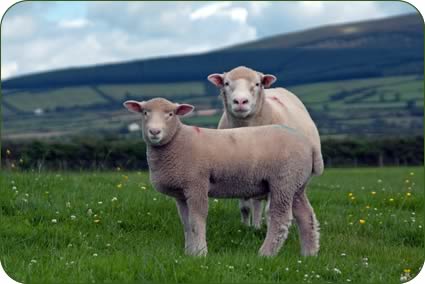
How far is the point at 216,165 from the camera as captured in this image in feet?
29.7

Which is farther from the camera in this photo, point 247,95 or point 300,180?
point 247,95

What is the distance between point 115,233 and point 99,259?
176 cm

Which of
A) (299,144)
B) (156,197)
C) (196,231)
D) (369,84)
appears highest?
(299,144)

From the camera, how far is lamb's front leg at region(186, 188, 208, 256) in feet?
29.3

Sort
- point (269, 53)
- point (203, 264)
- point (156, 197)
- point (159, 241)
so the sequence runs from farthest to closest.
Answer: point (269, 53) < point (156, 197) < point (159, 241) < point (203, 264)

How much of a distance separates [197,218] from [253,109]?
2198 millimetres

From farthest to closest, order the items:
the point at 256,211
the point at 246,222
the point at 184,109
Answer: the point at 256,211
the point at 246,222
the point at 184,109

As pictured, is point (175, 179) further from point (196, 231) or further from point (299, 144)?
point (299, 144)

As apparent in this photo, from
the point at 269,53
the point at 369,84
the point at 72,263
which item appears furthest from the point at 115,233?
the point at 269,53

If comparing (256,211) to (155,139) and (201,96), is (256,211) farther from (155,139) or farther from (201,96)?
(201,96)

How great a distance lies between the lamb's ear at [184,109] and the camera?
9.02m

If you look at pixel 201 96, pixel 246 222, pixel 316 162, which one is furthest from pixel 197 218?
pixel 201 96

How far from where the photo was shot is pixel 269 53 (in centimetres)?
9831

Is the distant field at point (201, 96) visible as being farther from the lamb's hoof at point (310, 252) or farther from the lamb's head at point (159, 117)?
the lamb's head at point (159, 117)
